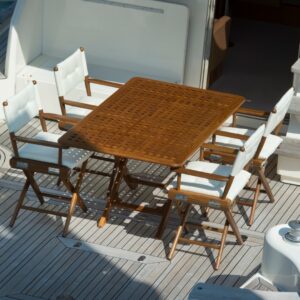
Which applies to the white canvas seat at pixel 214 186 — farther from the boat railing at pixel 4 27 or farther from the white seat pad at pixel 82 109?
the boat railing at pixel 4 27

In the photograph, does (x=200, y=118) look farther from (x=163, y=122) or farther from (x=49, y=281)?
(x=49, y=281)

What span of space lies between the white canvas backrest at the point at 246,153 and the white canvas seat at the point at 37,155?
1357 millimetres

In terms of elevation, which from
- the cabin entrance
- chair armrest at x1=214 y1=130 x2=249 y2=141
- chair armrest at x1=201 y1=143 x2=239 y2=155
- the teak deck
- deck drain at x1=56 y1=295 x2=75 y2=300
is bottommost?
the cabin entrance

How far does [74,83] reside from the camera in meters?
9.70

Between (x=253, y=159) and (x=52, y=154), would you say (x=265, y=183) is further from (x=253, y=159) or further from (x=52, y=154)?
(x=52, y=154)

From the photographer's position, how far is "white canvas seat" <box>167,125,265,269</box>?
27.0 feet

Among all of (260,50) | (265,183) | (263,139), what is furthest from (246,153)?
(260,50)

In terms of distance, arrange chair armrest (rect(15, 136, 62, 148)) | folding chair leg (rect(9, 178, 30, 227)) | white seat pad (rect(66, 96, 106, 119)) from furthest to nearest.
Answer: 1. white seat pad (rect(66, 96, 106, 119))
2. folding chair leg (rect(9, 178, 30, 227))
3. chair armrest (rect(15, 136, 62, 148))

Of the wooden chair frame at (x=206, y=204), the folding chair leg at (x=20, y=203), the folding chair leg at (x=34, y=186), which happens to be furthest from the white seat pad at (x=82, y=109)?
the wooden chair frame at (x=206, y=204)

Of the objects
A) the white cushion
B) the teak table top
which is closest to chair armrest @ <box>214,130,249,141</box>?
the teak table top

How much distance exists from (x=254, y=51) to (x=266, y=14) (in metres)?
1.31

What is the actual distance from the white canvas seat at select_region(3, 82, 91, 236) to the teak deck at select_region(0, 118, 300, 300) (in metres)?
0.16

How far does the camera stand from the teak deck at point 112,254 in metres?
8.27

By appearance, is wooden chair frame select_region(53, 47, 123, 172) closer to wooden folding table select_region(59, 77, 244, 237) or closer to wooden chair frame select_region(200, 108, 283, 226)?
wooden folding table select_region(59, 77, 244, 237)
